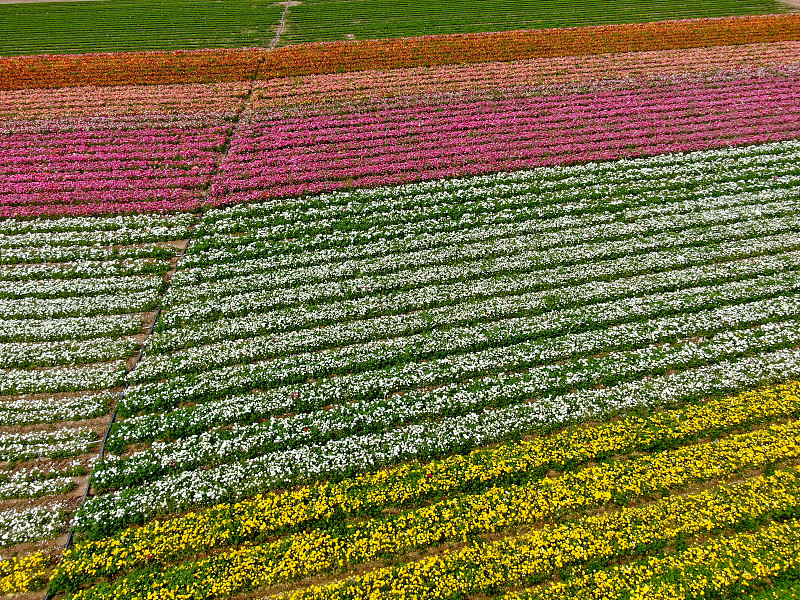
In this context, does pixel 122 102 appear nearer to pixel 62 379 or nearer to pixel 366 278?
pixel 62 379

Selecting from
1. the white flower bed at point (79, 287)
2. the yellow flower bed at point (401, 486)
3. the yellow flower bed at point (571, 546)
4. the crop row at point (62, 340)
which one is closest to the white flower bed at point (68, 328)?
the crop row at point (62, 340)

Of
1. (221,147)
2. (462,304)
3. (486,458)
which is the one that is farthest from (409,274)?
(221,147)

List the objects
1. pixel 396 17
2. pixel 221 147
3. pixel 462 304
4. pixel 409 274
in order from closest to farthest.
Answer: pixel 462 304 < pixel 409 274 < pixel 221 147 < pixel 396 17

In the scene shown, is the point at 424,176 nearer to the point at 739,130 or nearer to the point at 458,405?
the point at 458,405

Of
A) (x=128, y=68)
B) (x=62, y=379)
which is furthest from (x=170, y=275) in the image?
(x=128, y=68)

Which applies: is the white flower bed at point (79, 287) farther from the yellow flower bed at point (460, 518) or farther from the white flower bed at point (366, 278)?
the yellow flower bed at point (460, 518)

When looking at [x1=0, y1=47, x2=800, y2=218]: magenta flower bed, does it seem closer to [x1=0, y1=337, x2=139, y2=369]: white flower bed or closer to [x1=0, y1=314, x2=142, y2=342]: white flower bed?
[x1=0, y1=314, x2=142, y2=342]: white flower bed

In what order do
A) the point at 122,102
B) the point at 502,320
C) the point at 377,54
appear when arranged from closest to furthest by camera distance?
the point at 502,320 < the point at 122,102 < the point at 377,54
